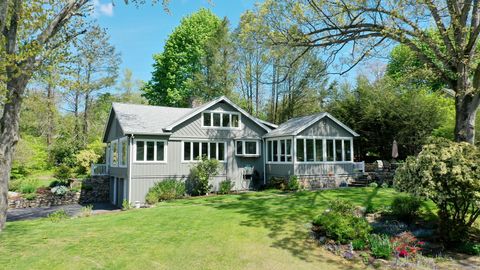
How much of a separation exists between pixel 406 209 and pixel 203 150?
1288cm

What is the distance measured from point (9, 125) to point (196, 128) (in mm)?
11102

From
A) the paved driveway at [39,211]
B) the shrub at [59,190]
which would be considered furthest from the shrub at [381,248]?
the shrub at [59,190]

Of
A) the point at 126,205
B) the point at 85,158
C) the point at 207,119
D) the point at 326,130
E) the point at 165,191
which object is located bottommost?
the point at 126,205

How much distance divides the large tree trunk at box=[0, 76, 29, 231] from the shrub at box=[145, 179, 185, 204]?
7.88 metres

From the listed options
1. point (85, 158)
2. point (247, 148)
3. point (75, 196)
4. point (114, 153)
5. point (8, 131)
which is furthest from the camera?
point (85, 158)

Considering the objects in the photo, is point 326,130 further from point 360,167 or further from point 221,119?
point 221,119

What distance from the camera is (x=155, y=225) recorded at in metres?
10.5

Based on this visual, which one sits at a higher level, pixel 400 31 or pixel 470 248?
pixel 400 31

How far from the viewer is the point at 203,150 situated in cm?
2061

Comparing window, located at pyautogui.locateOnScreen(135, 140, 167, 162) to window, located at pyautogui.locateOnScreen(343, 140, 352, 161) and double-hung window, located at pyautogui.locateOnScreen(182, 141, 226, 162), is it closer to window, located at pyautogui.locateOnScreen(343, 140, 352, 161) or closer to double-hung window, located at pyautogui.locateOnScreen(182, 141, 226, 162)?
double-hung window, located at pyautogui.locateOnScreen(182, 141, 226, 162)

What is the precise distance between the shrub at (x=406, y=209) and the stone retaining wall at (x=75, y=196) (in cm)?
1877

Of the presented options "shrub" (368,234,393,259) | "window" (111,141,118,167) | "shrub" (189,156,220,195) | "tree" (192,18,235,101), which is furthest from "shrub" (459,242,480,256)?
"tree" (192,18,235,101)

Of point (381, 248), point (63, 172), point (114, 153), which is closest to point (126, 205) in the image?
point (114, 153)

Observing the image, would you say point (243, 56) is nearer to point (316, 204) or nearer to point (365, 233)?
point (316, 204)
